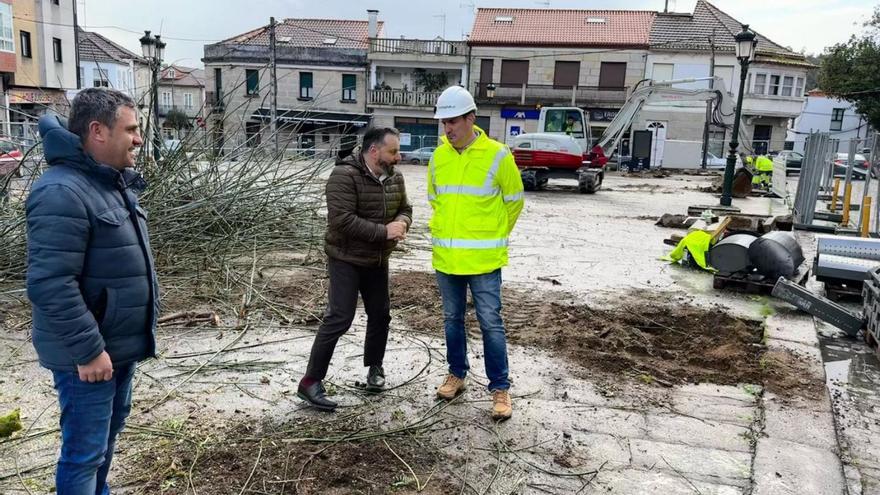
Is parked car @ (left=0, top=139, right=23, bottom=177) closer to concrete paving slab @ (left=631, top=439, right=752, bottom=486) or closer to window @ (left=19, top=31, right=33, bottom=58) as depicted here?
concrete paving slab @ (left=631, top=439, right=752, bottom=486)

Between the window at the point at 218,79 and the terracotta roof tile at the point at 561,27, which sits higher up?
the terracotta roof tile at the point at 561,27

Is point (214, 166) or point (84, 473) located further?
point (214, 166)

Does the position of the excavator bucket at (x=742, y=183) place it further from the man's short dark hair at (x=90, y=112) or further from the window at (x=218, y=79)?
the window at (x=218, y=79)

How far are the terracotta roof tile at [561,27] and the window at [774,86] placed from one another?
27.2 ft

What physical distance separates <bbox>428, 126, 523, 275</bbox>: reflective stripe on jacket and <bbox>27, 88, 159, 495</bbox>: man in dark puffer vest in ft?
5.81

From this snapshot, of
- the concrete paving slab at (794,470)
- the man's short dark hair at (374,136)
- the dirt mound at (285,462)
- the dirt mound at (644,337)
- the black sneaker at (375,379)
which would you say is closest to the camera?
the dirt mound at (285,462)

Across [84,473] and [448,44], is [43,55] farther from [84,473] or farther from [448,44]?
[84,473]

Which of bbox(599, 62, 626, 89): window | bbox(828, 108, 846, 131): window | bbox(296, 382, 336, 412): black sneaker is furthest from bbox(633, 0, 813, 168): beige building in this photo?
bbox(296, 382, 336, 412): black sneaker

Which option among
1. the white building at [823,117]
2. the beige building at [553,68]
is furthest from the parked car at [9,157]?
the white building at [823,117]

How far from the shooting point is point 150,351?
2.52 meters

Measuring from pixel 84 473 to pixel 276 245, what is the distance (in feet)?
19.4

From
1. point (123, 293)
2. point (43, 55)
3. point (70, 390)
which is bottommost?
point (70, 390)

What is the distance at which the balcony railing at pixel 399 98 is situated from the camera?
39.2 meters

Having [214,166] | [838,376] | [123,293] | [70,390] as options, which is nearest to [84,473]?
[70,390]
